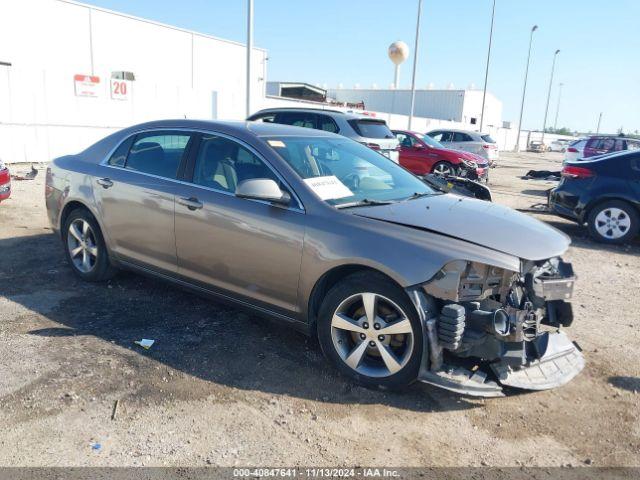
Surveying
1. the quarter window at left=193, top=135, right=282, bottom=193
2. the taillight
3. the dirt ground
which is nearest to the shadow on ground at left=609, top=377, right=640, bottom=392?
the dirt ground

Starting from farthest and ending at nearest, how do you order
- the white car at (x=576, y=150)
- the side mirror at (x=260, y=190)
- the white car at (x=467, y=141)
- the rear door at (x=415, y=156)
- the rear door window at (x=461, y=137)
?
the rear door window at (x=461, y=137) < the white car at (x=467, y=141) < the white car at (x=576, y=150) < the rear door at (x=415, y=156) < the side mirror at (x=260, y=190)

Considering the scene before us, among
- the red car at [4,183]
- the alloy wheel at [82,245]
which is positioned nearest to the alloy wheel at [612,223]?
the alloy wheel at [82,245]

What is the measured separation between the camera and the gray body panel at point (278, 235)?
10.7ft

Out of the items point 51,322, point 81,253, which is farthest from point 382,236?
point 81,253

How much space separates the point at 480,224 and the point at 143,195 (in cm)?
278

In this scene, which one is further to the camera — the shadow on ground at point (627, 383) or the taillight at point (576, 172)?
the taillight at point (576, 172)

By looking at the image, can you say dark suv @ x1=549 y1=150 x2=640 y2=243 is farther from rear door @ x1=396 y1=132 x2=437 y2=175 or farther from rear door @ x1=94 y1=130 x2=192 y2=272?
rear door @ x1=396 y1=132 x2=437 y2=175

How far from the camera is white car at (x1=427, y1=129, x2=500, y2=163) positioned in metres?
20.3

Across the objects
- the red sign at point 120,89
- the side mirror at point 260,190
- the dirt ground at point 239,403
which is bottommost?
the dirt ground at point 239,403

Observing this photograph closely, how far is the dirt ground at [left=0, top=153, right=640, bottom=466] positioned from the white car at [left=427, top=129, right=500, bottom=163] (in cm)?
1639

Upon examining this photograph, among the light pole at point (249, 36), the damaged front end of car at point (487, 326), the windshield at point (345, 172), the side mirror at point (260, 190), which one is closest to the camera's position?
the damaged front end of car at point (487, 326)

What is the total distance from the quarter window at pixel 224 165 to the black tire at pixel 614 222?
6.50m

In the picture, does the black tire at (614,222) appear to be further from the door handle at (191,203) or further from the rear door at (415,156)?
the rear door at (415,156)

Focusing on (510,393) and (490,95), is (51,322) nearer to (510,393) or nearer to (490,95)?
(510,393)
